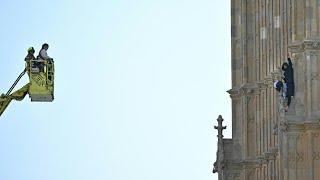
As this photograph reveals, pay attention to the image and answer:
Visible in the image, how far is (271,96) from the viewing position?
5991 centimetres

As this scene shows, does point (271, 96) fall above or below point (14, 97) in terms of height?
above

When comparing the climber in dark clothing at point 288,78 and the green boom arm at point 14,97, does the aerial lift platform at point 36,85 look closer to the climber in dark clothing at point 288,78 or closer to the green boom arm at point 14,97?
the green boom arm at point 14,97

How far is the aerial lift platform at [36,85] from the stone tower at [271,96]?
34949mm

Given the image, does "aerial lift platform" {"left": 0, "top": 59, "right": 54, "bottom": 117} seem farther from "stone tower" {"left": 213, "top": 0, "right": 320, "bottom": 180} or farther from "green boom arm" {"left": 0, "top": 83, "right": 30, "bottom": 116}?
"stone tower" {"left": 213, "top": 0, "right": 320, "bottom": 180}

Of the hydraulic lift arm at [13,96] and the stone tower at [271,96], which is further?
the stone tower at [271,96]

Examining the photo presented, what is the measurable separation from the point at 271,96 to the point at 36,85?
4305 cm

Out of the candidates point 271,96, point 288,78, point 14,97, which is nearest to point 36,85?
point 14,97

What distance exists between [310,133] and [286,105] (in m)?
1.31

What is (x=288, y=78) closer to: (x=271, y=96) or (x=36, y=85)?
(x=271, y=96)

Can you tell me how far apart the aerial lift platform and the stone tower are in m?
34.9

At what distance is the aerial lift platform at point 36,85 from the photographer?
17.1 m

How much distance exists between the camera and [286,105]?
5222 cm

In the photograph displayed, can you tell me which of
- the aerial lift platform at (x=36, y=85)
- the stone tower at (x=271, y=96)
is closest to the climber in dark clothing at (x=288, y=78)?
the stone tower at (x=271, y=96)

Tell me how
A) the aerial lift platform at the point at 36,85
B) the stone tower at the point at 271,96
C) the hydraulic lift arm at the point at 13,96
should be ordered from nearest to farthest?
the aerial lift platform at the point at 36,85
the hydraulic lift arm at the point at 13,96
the stone tower at the point at 271,96
